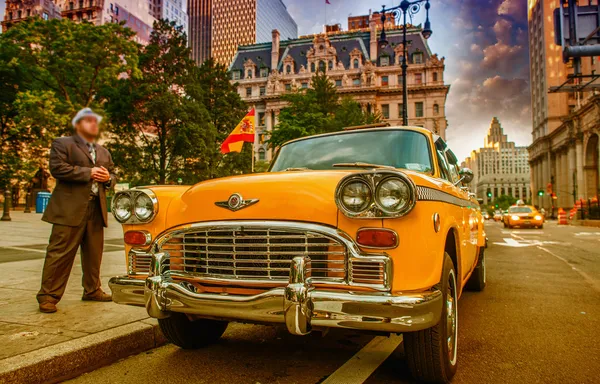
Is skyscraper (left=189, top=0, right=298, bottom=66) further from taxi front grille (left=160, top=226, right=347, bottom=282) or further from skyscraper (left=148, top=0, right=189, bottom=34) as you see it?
taxi front grille (left=160, top=226, right=347, bottom=282)

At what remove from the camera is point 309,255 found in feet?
8.48

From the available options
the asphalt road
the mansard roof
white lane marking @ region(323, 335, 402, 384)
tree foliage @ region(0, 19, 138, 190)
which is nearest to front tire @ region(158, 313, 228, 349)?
the asphalt road

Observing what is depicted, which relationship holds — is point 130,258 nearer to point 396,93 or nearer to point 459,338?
A: point 459,338

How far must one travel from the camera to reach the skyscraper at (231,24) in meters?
138

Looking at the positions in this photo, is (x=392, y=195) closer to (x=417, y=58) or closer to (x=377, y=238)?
(x=377, y=238)

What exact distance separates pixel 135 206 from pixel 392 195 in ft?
6.26

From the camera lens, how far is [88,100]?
2903 cm

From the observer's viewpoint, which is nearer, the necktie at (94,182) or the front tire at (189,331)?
the front tire at (189,331)

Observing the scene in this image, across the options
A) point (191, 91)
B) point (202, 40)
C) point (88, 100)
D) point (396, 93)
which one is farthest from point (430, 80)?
point (202, 40)

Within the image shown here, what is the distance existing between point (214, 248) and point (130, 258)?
2.64 feet

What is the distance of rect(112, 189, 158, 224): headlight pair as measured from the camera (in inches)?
129

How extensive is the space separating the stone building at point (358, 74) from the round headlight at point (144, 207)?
6371 centimetres

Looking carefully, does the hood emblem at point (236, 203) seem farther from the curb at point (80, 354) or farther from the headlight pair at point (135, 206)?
the curb at point (80, 354)

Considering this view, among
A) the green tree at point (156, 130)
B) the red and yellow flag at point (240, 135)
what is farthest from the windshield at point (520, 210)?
the green tree at point (156, 130)
